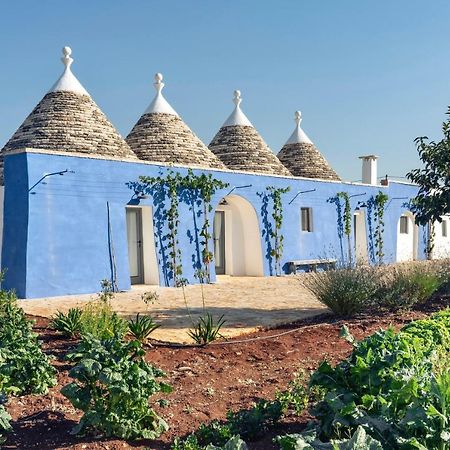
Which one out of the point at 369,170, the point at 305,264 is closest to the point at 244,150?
the point at 305,264

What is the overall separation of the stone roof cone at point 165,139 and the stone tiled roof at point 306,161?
6840 mm

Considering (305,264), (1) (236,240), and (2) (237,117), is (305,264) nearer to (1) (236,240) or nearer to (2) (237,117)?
(1) (236,240)

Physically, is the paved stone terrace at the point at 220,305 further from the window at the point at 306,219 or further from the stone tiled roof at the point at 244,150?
the stone tiled roof at the point at 244,150

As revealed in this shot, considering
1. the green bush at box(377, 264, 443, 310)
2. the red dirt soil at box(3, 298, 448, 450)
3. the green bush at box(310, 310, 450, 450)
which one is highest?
the green bush at box(310, 310, 450, 450)

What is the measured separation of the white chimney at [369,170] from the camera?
25375 mm

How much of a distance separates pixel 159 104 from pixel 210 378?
14.4m

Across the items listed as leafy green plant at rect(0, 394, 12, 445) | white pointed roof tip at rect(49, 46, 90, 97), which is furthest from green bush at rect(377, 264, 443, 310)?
white pointed roof tip at rect(49, 46, 90, 97)

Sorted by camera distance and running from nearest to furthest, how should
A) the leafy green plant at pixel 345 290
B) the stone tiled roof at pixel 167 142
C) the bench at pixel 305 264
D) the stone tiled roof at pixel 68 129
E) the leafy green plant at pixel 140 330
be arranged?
the leafy green plant at pixel 140 330 < the leafy green plant at pixel 345 290 < the stone tiled roof at pixel 68 129 < the stone tiled roof at pixel 167 142 < the bench at pixel 305 264

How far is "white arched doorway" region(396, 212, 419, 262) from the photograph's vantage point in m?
26.0

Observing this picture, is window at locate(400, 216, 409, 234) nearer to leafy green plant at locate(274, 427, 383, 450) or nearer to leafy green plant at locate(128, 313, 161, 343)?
leafy green plant at locate(128, 313, 161, 343)

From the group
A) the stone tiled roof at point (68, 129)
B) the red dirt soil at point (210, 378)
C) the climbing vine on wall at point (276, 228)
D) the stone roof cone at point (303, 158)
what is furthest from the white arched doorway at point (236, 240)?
the red dirt soil at point (210, 378)

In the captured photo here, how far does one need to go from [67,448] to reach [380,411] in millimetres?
2148

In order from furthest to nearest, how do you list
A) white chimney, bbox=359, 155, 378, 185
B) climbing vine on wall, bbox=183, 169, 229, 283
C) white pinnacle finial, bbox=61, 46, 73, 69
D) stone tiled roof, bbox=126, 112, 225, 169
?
1. white chimney, bbox=359, 155, 378, 185
2. stone tiled roof, bbox=126, 112, 225, 169
3. white pinnacle finial, bbox=61, 46, 73, 69
4. climbing vine on wall, bbox=183, 169, 229, 283

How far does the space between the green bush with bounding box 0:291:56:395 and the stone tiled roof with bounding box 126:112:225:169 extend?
11.2 meters
